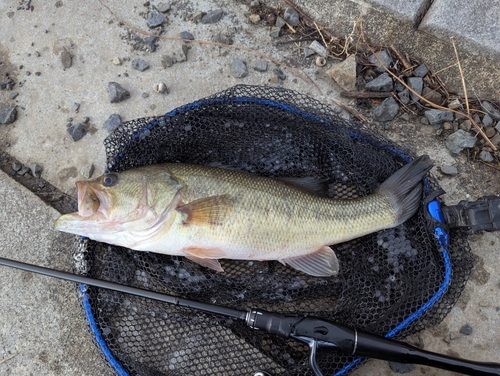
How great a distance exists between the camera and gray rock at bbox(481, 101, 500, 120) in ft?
10.1

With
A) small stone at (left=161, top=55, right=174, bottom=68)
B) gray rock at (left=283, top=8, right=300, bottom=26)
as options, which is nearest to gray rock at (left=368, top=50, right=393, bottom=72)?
gray rock at (left=283, top=8, right=300, bottom=26)

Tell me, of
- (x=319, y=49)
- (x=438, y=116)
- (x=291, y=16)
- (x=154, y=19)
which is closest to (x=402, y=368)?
(x=438, y=116)

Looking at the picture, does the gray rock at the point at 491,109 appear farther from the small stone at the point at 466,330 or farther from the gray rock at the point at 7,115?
the gray rock at the point at 7,115

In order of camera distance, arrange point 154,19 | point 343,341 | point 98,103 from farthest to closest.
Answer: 1. point 154,19
2. point 98,103
3. point 343,341

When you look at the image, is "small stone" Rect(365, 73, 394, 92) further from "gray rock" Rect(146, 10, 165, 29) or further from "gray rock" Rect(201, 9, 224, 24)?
"gray rock" Rect(146, 10, 165, 29)

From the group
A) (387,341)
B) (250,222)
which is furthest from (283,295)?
(387,341)

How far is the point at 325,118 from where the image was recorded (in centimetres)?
269

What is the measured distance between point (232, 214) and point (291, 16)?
1.84 metres

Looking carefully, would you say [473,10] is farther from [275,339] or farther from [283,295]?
[275,339]

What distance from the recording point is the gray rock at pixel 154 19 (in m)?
3.36

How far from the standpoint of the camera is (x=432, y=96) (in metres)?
3.15

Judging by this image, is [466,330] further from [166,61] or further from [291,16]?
[166,61]

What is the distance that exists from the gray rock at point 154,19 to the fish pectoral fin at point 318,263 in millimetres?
2193

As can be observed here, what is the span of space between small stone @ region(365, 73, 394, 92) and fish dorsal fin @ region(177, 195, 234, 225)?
5.02 feet
